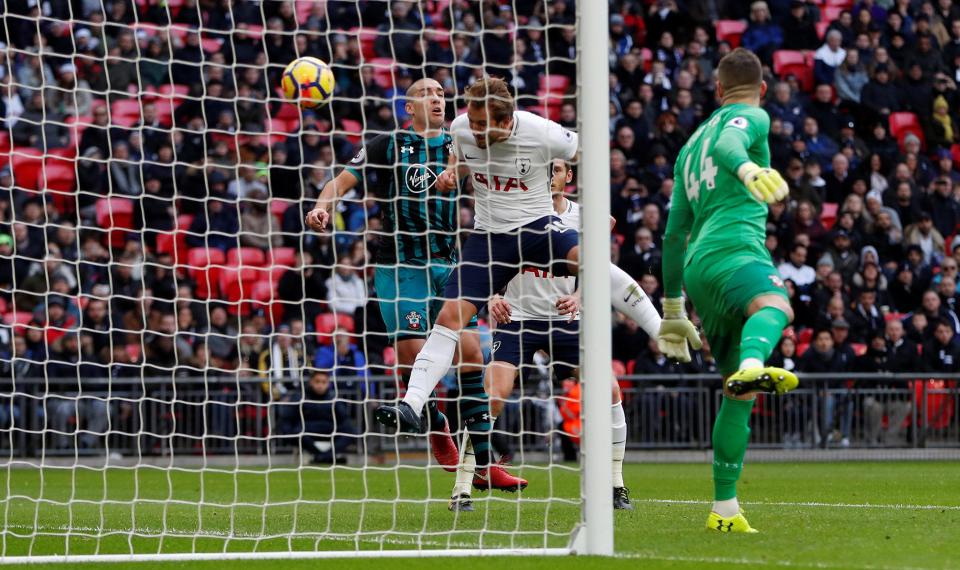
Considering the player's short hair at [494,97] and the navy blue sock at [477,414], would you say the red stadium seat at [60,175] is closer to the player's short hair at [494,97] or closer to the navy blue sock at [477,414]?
the navy blue sock at [477,414]

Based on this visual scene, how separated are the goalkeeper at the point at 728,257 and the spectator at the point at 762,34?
14092mm

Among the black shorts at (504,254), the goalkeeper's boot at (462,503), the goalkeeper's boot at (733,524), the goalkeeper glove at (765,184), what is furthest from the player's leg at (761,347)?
the goalkeeper's boot at (462,503)

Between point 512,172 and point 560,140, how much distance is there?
42 centimetres

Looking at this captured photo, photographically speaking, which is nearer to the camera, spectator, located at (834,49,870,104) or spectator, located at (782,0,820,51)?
spectator, located at (834,49,870,104)

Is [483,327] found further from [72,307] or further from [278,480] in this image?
[72,307]

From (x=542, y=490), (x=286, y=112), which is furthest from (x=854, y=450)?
(x=286, y=112)

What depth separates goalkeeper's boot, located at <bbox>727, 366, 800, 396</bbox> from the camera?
5578 mm

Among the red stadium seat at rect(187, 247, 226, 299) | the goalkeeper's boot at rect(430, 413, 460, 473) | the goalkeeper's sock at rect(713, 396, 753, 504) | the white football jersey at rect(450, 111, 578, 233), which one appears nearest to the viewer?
the goalkeeper's sock at rect(713, 396, 753, 504)

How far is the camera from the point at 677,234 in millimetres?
6770

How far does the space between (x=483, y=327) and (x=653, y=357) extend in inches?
84.2

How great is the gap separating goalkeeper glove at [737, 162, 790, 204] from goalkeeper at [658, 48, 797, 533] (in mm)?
21

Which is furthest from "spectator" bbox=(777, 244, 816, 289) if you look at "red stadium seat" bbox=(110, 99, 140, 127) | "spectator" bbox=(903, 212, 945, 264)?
"red stadium seat" bbox=(110, 99, 140, 127)

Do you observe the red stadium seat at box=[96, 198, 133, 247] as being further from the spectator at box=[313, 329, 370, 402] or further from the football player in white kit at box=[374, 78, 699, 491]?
the football player in white kit at box=[374, 78, 699, 491]

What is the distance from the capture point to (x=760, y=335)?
5906 millimetres
